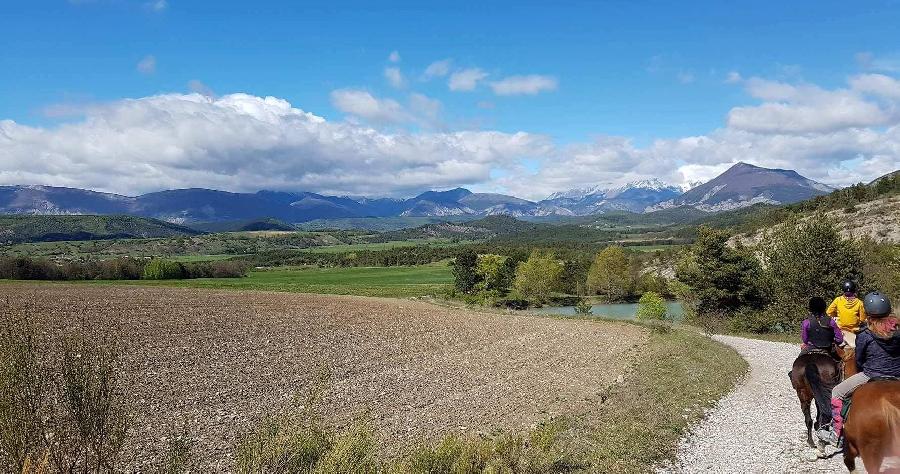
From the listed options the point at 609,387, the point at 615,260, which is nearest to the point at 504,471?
the point at 609,387

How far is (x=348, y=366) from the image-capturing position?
26.8 meters

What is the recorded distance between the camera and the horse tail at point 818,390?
10.8 metres

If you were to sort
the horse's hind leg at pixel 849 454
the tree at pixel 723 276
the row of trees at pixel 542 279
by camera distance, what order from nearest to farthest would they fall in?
the horse's hind leg at pixel 849 454 < the tree at pixel 723 276 < the row of trees at pixel 542 279

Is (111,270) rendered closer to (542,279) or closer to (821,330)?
(542,279)

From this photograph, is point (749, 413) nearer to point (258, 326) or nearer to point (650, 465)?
point (650, 465)

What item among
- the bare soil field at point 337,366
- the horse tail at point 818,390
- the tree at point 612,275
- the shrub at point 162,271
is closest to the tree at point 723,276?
the bare soil field at point 337,366

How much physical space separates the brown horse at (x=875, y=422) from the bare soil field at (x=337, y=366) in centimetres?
844

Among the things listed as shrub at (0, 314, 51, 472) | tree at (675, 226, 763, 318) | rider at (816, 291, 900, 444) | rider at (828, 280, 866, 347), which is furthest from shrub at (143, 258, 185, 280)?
rider at (816, 291, 900, 444)

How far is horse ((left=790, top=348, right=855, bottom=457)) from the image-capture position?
1074cm

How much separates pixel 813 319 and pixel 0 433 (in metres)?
14.1

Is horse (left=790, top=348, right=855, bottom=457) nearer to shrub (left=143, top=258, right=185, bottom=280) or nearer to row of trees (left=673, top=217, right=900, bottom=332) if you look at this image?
row of trees (left=673, top=217, right=900, bottom=332)

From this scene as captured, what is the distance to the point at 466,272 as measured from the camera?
94750 millimetres

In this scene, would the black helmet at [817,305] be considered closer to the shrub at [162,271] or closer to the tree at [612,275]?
the tree at [612,275]

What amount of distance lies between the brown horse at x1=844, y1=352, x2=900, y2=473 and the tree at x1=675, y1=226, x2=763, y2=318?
147 feet
